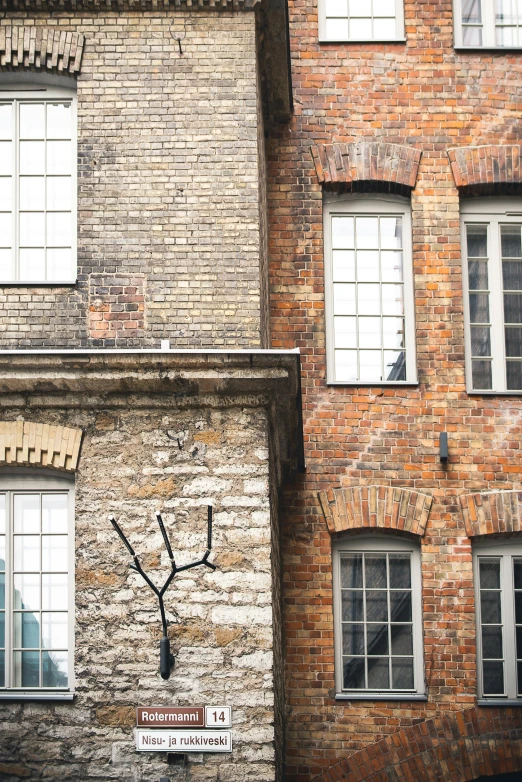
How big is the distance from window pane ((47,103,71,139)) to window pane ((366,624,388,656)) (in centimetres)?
619

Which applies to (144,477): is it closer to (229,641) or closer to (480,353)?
(229,641)

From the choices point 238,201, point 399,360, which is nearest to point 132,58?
Result: point 238,201

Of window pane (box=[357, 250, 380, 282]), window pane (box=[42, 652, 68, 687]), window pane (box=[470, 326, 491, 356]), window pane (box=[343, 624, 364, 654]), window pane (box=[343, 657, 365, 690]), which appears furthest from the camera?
window pane (box=[357, 250, 380, 282])

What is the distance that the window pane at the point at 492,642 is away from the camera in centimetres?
1502

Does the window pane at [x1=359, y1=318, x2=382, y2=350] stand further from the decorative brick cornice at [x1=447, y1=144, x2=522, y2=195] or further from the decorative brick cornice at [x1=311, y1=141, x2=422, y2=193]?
the decorative brick cornice at [x1=447, y1=144, x2=522, y2=195]

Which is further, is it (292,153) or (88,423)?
(292,153)

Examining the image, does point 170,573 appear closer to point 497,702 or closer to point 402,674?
point 402,674

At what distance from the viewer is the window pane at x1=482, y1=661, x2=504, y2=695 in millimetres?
14914

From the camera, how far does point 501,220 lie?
16.1m

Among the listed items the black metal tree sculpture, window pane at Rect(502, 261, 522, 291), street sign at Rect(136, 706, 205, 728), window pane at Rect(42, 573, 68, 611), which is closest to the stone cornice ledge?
the black metal tree sculpture

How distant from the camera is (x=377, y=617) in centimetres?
1504

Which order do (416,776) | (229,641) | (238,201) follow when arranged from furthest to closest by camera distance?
(416,776)
(238,201)
(229,641)

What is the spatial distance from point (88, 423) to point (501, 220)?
6.44 metres

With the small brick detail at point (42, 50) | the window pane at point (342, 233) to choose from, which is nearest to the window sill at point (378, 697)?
the window pane at point (342, 233)
